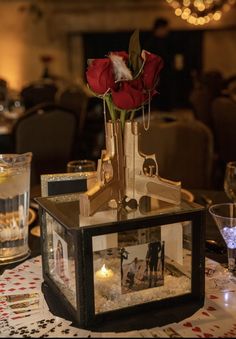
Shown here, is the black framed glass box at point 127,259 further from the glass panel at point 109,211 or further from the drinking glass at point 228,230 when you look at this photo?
the drinking glass at point 228,230

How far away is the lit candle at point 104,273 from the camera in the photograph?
0.99 meters

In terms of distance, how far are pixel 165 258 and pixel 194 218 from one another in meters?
0.09

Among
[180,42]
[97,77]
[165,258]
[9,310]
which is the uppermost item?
[180,42]

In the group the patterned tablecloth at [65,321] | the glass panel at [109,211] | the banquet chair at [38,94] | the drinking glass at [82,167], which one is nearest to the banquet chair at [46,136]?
the drinking glass at [82,167]

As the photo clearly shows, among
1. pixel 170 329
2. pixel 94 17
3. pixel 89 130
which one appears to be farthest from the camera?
pixel 94 17

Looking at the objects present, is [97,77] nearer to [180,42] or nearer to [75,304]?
[75,304]

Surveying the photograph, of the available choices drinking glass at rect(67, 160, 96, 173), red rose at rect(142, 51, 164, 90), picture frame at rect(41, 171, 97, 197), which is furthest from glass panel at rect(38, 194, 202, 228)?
drinking glass at rect(67, 160, 96, 173)

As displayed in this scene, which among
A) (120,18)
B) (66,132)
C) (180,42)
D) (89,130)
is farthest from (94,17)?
(66,132)

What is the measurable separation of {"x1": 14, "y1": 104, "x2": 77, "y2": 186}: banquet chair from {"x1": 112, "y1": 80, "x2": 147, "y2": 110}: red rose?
7.12ft

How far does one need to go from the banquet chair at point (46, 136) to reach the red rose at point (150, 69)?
2.17 meters

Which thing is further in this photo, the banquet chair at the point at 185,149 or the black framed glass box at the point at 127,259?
the banquet chair at the point at 185,149

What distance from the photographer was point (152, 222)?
3.20 ft

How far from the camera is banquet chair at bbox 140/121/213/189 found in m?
2.40

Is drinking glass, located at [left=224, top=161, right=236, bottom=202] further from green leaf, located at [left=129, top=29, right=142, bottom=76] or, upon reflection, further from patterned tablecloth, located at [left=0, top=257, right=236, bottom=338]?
green leaf, located at [left=129, top=29, right=142, bottom=76]
